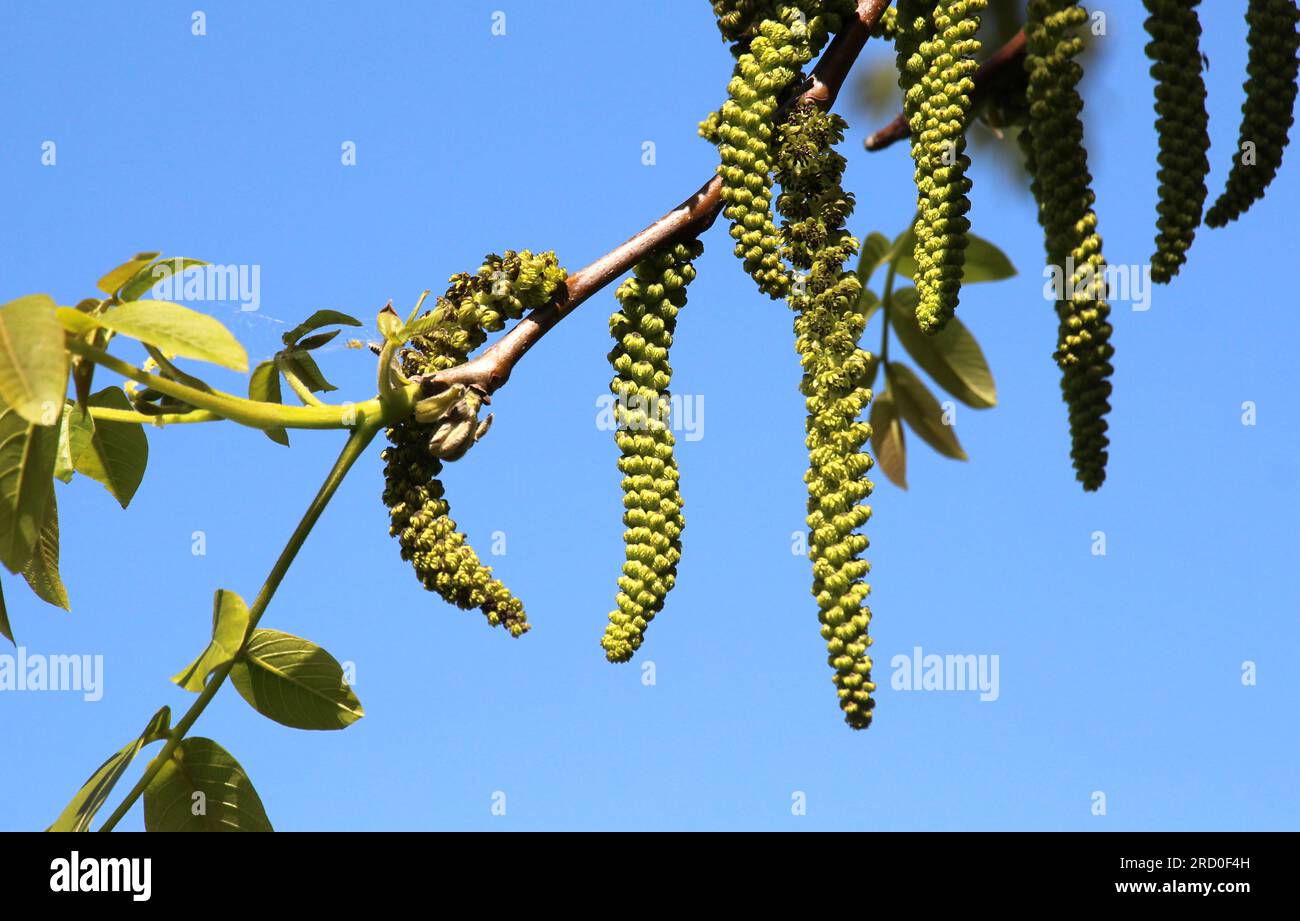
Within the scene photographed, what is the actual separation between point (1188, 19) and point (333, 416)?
105cm

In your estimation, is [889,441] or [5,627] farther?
[889,441]

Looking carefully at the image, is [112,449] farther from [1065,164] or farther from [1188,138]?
[1188,138]

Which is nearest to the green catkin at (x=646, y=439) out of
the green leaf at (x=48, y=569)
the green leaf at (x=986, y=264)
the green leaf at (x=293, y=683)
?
the green leaf at (x=293, y=683)

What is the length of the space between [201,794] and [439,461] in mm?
511

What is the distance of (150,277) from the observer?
1.71m

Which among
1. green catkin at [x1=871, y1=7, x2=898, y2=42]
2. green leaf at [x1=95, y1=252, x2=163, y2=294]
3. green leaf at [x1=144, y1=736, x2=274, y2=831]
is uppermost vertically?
green catkin at [x1=871, y1=7, x2=898, y2=42]

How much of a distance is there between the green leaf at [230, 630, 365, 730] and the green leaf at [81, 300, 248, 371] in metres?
0.45

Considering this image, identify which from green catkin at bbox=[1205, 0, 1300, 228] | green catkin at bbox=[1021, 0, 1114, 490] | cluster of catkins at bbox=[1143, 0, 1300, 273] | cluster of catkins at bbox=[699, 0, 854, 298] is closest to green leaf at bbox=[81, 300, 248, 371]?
cluster of catkins at bbox=[699, 0, 854, 298]

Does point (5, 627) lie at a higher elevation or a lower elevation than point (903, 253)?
lower

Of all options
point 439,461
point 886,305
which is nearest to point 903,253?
point 886,305

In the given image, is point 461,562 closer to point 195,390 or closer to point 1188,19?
point 195,390

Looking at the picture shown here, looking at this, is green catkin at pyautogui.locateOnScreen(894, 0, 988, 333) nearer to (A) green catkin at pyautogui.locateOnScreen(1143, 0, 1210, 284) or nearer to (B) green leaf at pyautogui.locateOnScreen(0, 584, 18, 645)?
(A) green catkin at pyautogui.locateOnScreen(1143, 0, 1210, 284)

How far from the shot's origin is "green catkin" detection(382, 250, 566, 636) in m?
1.62

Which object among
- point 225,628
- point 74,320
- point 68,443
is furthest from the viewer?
point 68,443
